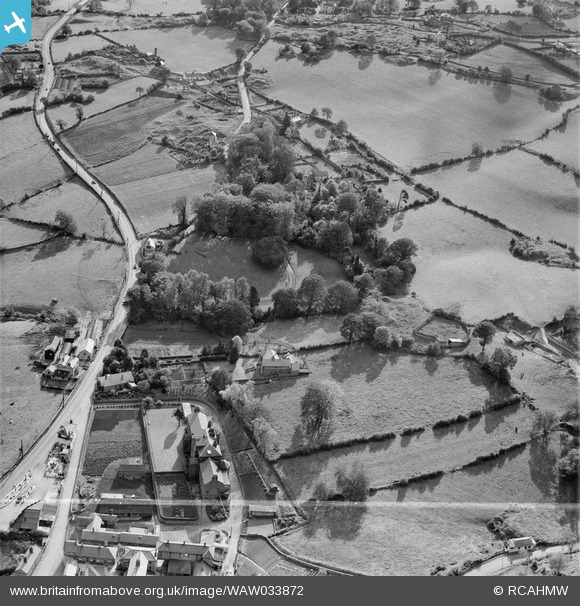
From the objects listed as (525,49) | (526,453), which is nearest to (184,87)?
(525,49)

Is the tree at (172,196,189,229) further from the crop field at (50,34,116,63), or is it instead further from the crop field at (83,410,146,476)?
the crop field at (50,34,116,63)

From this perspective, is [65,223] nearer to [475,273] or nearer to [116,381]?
[116,381]

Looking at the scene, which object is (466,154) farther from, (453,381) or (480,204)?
(453,381)

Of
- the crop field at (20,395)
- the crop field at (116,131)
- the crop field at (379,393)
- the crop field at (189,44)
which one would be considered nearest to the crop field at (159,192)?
the crop field at (116,131)

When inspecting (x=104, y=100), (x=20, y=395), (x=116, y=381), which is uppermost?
(x=104, y=100)

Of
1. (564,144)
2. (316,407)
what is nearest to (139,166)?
(316,407)

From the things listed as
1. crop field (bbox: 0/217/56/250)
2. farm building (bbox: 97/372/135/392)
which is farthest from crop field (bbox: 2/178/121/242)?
farm building (bbox: 97/372/135/392)
